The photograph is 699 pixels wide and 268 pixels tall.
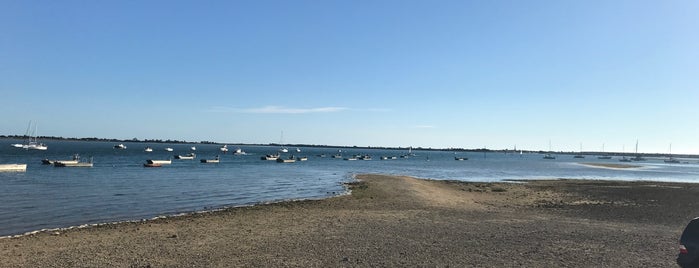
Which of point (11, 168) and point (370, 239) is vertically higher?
point (370, 239)

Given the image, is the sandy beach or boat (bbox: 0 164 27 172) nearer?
the sandy beach

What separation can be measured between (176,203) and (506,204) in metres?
18.3

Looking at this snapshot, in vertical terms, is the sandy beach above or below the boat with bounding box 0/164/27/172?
above

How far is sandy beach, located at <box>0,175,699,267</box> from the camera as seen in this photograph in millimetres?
11812

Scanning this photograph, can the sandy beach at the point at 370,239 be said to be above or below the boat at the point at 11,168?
above

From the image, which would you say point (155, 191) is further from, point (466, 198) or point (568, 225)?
point (568, 225)

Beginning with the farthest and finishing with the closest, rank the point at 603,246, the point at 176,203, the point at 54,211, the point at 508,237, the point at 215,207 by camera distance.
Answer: the point at 176,203 < the point at 215,207 < the point at 54,211 < the point at 508,237 < the point at 603,246

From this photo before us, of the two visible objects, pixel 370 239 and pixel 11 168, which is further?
pixel 11 168

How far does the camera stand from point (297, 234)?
15734 mm

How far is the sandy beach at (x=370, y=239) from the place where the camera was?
11.8 meters

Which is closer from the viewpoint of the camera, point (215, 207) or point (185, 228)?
point (185, 228)

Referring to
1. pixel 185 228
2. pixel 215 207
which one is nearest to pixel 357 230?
pixel 185 228

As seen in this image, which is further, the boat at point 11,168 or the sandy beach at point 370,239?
the boat at point 11,168

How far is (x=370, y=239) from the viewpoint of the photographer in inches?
583
